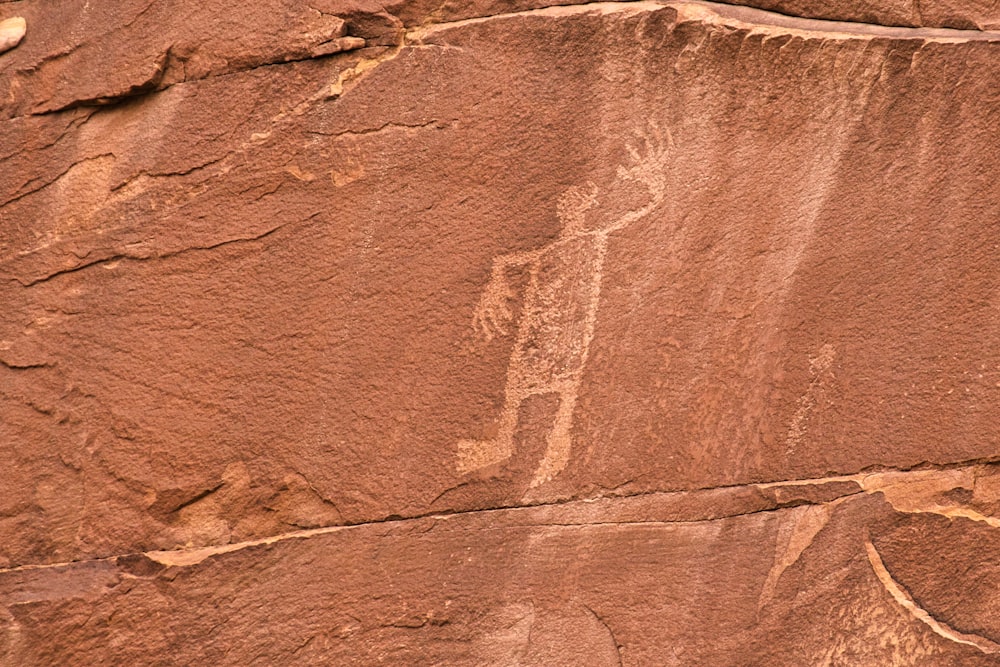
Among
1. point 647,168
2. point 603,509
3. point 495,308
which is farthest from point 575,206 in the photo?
point 603,509

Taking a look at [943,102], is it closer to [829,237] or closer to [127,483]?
[829,237]

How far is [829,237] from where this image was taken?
223 cm

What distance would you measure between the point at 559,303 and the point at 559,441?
0.30 metres

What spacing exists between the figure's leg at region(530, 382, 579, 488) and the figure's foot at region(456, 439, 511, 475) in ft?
0.28

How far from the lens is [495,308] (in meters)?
2.20

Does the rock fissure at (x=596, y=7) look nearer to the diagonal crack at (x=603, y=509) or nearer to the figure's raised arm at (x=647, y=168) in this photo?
the figure's raised arm at (x=647, y=168)

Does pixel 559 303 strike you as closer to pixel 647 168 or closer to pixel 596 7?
pixel 647 168

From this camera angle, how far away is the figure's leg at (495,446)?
2223 millimetres

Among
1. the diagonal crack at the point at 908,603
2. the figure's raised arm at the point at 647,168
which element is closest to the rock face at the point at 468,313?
the figure's raised arm at the point at 647,168

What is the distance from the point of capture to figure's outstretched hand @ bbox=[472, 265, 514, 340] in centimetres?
219

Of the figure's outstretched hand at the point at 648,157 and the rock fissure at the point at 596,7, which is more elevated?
the rock fissure at the point at 596,7

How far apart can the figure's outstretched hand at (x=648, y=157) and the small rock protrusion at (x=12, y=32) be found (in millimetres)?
1269

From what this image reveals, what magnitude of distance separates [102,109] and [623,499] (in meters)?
1.38

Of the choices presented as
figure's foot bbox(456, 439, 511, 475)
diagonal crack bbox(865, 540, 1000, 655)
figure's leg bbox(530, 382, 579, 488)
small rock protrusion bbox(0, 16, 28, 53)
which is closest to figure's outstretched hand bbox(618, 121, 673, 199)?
figure's leg bbox(530, 382, 579, 488)
